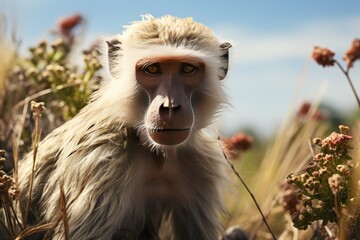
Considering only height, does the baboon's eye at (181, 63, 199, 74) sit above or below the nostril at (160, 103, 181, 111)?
above

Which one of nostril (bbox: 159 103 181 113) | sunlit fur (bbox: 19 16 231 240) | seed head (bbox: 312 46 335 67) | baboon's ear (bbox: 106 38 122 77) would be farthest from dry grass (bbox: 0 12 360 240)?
nostril (bbox: 159 103 181 113)

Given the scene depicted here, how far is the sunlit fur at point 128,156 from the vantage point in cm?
376

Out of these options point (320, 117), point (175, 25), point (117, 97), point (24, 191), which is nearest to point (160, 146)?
point (117, 97)

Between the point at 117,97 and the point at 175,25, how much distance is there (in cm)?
50

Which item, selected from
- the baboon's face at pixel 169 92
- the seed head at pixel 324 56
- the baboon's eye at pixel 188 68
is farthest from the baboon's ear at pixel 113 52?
the seed head at pixel 324 56

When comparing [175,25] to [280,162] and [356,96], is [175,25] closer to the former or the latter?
[356,96]

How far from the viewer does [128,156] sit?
12.7 ft

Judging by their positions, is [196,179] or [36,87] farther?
[36,87]

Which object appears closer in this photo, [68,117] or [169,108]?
[169,108]

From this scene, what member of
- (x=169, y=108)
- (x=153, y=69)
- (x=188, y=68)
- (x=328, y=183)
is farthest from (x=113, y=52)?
(x=328, y=183)

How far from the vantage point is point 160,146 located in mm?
3777

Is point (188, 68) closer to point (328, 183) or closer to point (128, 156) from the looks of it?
point (128, 156)

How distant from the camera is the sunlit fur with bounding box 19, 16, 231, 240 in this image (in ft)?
12.3

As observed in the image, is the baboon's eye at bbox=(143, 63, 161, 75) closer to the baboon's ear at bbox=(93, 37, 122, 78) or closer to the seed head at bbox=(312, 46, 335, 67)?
the baboon's ear at bbox=(93, 37, 122, 78)
